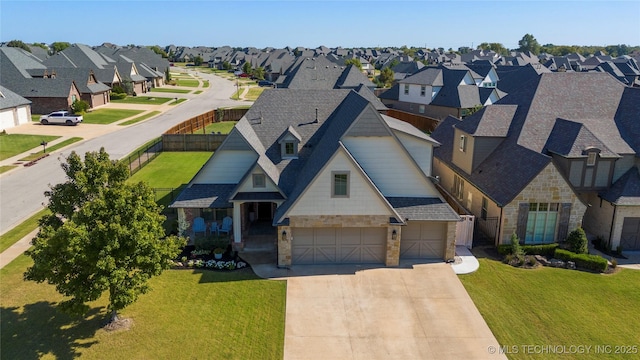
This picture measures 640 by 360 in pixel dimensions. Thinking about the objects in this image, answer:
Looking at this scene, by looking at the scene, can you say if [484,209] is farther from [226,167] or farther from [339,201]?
[226,167]

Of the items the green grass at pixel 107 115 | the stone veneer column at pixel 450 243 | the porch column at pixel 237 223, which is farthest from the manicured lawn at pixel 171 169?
the green grass at pixel 107 115

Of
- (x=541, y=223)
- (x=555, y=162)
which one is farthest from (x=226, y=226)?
(x=555, y=162)

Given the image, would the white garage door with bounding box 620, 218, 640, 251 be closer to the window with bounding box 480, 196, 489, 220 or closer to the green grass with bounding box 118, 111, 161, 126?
the window with bounding box 480, 196, 489, 220

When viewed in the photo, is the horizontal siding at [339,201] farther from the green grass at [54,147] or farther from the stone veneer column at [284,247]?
the green grass at [54,147]

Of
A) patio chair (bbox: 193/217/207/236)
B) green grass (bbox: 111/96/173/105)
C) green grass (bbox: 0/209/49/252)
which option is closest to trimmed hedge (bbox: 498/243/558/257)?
patio chair (bbox: 193/217/207/236)

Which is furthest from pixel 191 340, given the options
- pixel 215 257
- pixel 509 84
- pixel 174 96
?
pixel 174 96

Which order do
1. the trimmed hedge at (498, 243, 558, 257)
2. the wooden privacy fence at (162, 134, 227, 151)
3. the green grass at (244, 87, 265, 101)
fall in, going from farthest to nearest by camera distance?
the green grass at (244, 87, 265, 101)
the wooden privacy fence at (162, 134, 227, 151)
the trimmed hedge at (498, 243, 558, 257)
